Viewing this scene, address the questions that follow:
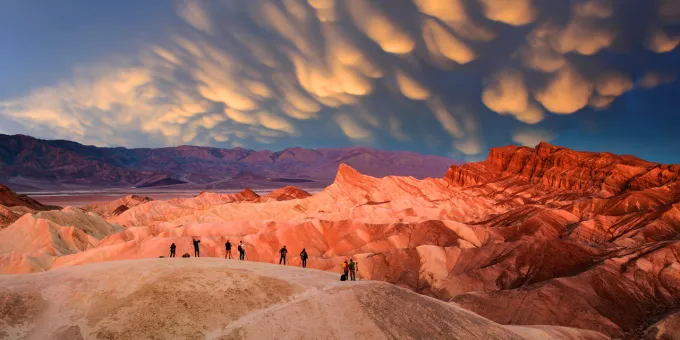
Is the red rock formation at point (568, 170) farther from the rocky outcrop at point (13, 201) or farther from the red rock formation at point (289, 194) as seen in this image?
the rocky outcrop at point (13, 201)

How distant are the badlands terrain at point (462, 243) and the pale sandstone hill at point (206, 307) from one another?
0.13m

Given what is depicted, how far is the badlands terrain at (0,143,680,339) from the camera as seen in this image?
2065cm

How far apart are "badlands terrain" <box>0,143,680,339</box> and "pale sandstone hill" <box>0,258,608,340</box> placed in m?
0.13

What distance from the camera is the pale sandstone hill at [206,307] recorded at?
15117 millimetres

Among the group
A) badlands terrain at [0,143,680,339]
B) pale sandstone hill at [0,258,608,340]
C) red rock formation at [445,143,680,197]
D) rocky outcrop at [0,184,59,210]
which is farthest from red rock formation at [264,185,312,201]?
pale sandstone hill at [0,258,608,340]

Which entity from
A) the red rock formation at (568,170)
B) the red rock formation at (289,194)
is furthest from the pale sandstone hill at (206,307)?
the red rock formation at (289,194)

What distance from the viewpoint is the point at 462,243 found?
63219mm

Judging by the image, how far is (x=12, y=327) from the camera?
14742 mm

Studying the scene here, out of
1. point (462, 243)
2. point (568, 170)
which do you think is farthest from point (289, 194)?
point (462, 243)

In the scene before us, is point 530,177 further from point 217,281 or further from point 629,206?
point 217,281

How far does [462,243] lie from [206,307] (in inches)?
2091

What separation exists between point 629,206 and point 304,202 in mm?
68734

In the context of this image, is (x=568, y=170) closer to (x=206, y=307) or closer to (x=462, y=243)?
(x=462, y=243)

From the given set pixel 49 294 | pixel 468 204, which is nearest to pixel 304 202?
pixel 468 204
